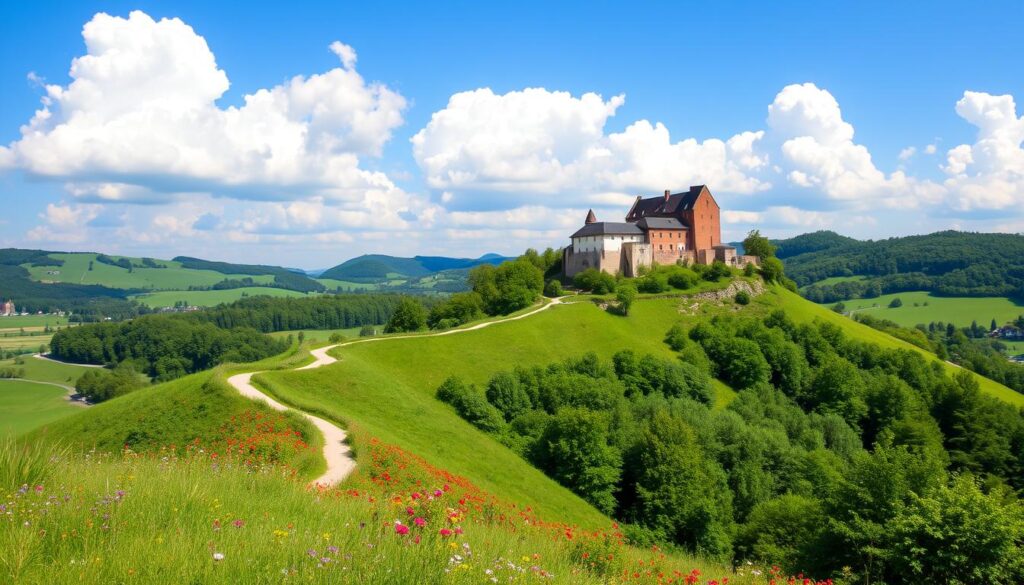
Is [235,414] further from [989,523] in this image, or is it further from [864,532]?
[989,523]

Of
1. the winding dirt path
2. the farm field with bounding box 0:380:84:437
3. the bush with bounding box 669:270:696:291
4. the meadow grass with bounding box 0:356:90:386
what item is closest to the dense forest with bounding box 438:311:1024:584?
the bush with bounding box 669:270:696:291

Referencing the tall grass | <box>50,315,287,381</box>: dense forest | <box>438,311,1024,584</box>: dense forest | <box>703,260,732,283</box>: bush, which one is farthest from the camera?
<box>50,315,287,381</box>: dense forest

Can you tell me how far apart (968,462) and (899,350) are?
2572 centimetres

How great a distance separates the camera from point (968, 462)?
167 feet

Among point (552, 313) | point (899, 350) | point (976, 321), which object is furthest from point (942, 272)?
point (552, 313)

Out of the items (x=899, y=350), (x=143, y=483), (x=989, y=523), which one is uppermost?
(x=143, y=483)

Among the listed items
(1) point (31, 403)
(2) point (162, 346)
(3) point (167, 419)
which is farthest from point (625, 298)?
(2) point (162, 346)

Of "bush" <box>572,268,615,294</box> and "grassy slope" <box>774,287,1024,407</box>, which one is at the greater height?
"bush" <box>572,268,615,294</box>

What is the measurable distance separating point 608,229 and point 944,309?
13139 cm

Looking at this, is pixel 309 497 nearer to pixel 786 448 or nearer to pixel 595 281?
pixel 786 448

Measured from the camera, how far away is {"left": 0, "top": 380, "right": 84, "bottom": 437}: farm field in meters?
72.1

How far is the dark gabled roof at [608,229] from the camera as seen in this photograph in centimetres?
7944

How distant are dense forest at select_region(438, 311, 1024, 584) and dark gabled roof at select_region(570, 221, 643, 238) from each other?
17.1 meters

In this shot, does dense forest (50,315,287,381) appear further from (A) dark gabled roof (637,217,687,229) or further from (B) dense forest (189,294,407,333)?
(A) dark gabled roof (637,217,687,229)
